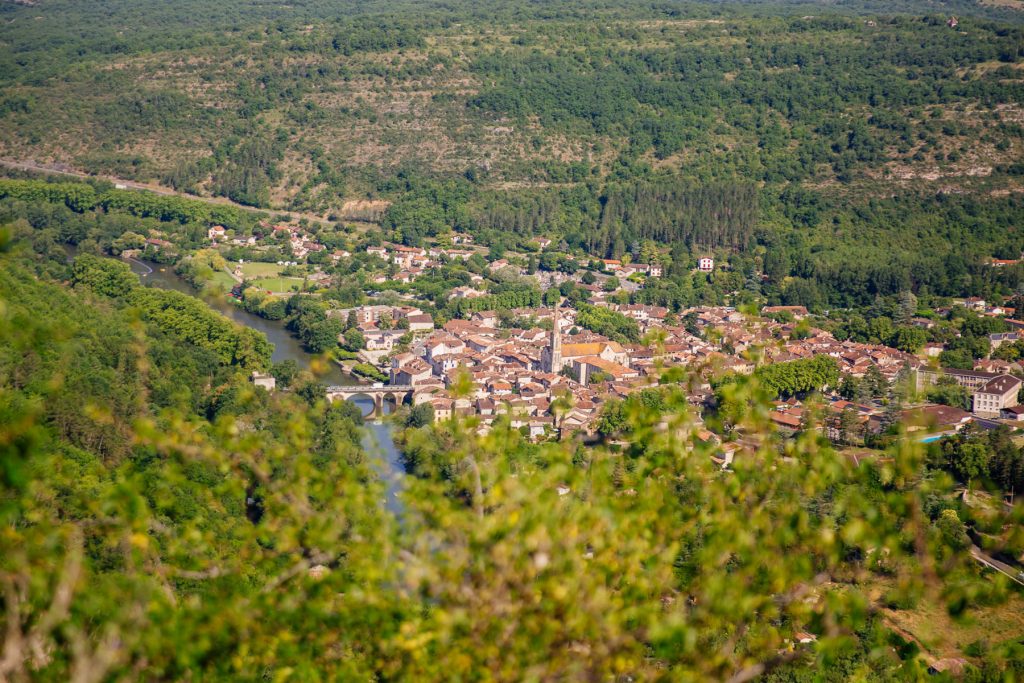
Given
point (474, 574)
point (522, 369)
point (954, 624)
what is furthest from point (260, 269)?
point (474, 574)

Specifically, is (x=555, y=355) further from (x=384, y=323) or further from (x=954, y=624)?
(x=954, y=624)

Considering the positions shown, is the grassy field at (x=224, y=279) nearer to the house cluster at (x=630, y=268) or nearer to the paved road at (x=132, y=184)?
the paved road at (x=132, y=184)

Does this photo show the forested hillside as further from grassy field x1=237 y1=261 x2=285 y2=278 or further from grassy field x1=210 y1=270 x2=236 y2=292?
grassy field x1=237 y1=261 x2=285 y2=278

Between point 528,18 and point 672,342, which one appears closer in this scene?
point 672,342

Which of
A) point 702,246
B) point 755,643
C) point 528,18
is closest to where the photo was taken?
point 755,643

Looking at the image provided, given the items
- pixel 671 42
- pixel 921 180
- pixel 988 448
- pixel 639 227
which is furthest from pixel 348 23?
pixel 988 448

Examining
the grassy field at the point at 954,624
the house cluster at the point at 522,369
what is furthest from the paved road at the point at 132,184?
the grassy field at the point at 954,624

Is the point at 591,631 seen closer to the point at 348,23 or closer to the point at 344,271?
the point at 344,271
